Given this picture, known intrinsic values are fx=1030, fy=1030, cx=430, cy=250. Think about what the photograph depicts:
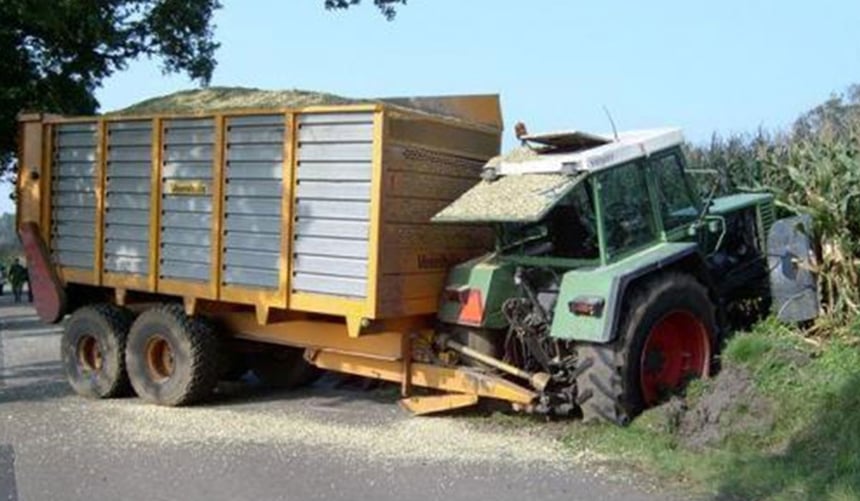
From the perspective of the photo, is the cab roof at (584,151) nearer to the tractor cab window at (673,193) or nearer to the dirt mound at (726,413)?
the tractor cab window at (673,193)

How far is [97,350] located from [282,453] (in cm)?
376

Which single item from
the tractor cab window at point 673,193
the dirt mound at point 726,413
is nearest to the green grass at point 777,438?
the dirt mound at point 726,413

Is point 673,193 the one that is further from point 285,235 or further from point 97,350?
point 97,350

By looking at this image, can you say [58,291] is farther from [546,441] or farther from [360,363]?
[546,441]

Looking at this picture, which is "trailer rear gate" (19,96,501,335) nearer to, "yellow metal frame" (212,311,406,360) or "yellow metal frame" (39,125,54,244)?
"yellow metal frame" (39,125,54,244)

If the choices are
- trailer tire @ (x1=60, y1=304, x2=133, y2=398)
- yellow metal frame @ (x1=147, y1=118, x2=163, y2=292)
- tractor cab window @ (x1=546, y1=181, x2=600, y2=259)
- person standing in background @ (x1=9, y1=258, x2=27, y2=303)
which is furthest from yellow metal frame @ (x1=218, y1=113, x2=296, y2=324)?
person standing in background @ (x1=9, y1=258, x2=27, y2=303)

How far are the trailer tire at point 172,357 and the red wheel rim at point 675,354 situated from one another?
13.5 feet

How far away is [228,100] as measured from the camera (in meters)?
10.2

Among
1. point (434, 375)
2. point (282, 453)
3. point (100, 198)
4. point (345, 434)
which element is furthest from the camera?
point (100, 198)

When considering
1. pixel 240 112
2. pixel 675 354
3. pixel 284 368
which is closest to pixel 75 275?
pixel 284 368

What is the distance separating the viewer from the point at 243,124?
9.09 metres

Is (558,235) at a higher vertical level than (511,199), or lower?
lower

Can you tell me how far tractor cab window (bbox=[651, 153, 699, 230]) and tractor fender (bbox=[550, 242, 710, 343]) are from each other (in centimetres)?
59

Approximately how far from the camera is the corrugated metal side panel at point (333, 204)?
26.9ft
